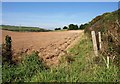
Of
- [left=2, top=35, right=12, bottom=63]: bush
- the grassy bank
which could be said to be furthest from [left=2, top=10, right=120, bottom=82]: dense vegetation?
[left=2, top=35, right=12, bottom=63]: bush

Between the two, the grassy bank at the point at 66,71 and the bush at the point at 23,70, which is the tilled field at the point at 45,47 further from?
the bush at the point at 23,70

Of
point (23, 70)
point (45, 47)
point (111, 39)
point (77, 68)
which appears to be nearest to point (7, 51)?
point (23, 70)

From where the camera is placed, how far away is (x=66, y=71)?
346 inches

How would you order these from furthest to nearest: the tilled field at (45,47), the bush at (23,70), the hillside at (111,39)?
the tilled field at (45,47), the hillside at (111,39), the bush at (23,70)

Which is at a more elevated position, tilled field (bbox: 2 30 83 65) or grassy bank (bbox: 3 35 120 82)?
tilled field (bbox: 2 30 83 65)

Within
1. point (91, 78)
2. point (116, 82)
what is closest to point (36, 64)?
point (91, 78)

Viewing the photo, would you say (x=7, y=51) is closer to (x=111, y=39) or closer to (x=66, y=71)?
(x=66, y=71)

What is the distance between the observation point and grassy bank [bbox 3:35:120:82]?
26.5 feet

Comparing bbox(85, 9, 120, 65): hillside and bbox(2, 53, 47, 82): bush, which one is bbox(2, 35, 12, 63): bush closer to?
bbox(2, 53, 47, 82): bush

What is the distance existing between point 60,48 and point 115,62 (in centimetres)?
399

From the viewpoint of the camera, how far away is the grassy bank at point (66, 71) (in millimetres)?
8070

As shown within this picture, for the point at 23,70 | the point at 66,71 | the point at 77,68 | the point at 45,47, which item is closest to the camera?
the point at 66,71

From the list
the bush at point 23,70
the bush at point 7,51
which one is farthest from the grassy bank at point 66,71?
the bush at point 7,51

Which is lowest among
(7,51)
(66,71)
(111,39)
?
(66,71)
